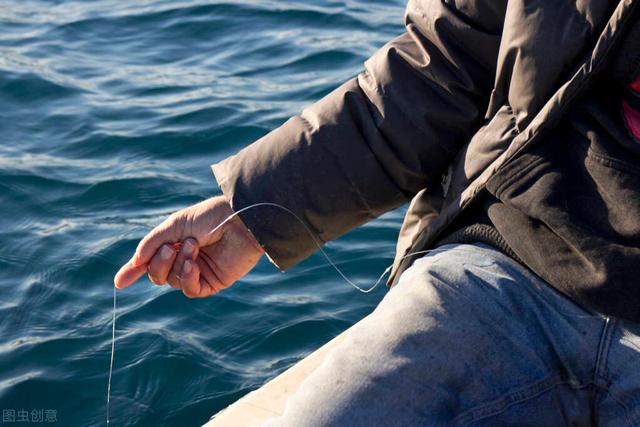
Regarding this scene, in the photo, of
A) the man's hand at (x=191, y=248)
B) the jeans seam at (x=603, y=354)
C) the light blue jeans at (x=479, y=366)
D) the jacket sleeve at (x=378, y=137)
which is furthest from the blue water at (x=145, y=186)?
the jeans seam at (x=603, y=354)

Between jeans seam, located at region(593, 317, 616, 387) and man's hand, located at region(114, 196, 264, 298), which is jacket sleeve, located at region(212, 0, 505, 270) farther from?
jeans seam, located at region(593, 317, 616, 387)

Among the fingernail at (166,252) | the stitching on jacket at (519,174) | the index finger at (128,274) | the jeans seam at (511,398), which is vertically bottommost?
the index finger at (128,274)

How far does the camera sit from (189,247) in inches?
83.3

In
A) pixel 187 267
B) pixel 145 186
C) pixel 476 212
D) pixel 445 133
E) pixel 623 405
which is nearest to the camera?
pixel 623 405

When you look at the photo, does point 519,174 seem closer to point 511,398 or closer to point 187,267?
point 511,398

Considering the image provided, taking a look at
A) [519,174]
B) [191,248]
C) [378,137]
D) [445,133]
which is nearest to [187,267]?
A: [191,248]

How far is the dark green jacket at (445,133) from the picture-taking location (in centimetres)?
175

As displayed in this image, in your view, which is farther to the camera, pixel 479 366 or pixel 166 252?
pixel 166 252

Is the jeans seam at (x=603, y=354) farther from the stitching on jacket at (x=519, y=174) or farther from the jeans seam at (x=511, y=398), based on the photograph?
the stitching on jacket at (x=519, y=174)

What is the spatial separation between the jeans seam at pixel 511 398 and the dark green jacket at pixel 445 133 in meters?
0.14

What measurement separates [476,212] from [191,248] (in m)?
0.58

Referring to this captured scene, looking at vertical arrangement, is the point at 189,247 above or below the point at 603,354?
below

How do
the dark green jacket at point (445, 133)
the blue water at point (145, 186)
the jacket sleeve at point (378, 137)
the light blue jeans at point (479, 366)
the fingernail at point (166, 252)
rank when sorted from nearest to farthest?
the light blue jeans at point (479, 366) < the dark green jacket at point (445, 133) < the jacket sleeve at point (378, 137) < the fingernail at point (166, 252) < the blue water at point (145, 186)

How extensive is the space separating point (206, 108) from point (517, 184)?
3.08 m
